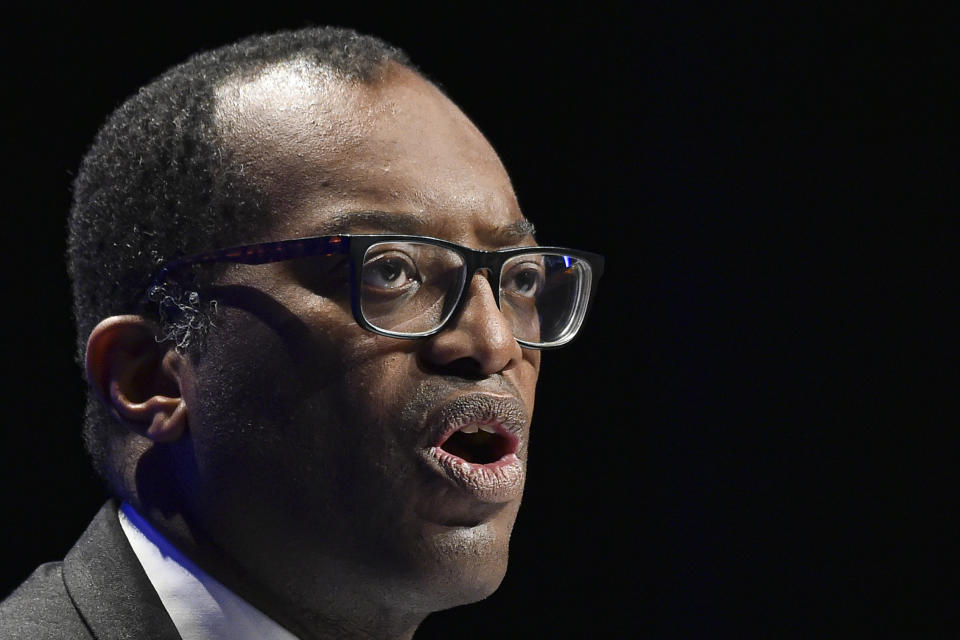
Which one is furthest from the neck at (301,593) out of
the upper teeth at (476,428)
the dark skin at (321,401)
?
the upper teeth at (476,428)

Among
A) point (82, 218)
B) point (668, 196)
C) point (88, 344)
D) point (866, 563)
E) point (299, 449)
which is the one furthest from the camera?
point (668, 196)

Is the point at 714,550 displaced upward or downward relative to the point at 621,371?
downward

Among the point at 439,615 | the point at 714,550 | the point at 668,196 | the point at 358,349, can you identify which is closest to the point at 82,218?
the point at 358,349

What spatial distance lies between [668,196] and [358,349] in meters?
1.44

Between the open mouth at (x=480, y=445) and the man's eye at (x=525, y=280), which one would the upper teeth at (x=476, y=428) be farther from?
the man's eye at (x=525, y=280)

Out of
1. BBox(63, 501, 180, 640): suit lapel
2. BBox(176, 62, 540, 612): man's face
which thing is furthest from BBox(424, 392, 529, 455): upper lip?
BBox(63, 501, 180, 640): suit lapel

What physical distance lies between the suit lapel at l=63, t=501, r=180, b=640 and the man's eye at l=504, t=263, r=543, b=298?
753mm

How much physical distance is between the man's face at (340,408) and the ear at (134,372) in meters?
0.05

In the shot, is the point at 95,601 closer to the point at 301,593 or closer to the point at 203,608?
the point at 203,608

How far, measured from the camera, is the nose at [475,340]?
1.61 metres

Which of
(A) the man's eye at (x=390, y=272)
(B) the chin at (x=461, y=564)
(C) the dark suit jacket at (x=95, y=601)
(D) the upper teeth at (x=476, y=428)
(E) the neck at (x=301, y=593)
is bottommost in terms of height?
(C) the dark suit jacket at (x=95, y=601)

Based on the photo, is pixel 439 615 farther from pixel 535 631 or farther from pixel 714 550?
pixel 714 550

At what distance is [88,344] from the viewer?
1718 millimetres

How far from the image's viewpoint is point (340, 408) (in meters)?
1.59
